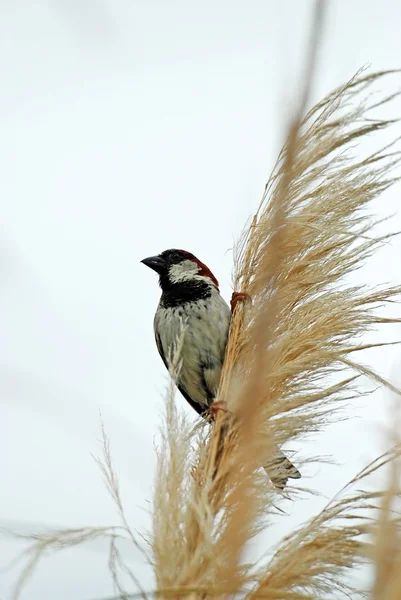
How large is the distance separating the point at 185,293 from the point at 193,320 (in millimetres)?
211

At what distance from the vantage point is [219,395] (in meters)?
1.51

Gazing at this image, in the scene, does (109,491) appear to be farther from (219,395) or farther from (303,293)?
(303,293)

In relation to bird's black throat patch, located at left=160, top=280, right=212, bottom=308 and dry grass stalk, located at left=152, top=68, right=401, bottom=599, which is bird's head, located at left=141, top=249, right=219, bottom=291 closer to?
bird's black throat patch, located at left=160, top=280, right=212, bottom=308

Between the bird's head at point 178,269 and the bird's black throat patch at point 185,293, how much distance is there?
2 cm

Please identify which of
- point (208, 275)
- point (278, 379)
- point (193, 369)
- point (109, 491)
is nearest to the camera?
point (109, 491)

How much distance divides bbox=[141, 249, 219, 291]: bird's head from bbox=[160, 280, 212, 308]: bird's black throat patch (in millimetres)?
15

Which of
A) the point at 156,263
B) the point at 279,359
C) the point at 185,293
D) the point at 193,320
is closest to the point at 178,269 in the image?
the point at 156,263

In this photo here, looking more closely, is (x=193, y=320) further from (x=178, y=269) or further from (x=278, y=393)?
(x=278, y=393)

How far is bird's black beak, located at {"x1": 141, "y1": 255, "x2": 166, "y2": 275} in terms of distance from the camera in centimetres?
357

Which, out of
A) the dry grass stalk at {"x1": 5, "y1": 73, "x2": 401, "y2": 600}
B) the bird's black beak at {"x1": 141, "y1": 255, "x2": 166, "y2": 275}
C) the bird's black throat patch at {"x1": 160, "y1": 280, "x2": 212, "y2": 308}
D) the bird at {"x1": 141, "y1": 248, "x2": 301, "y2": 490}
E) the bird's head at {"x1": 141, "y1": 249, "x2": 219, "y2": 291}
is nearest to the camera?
the dry grass stalk at {"x1": 5, "y1": 73, "x2": 401, "y2": 600}

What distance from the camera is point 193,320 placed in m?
3.12

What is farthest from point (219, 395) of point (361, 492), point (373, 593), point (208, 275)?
point (208, 275)

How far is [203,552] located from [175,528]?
5 cm

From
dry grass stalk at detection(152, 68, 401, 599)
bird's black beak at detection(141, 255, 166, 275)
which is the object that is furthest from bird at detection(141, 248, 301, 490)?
dry grass stalk at detection(152, 68, 401, 599)
